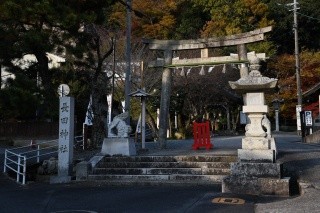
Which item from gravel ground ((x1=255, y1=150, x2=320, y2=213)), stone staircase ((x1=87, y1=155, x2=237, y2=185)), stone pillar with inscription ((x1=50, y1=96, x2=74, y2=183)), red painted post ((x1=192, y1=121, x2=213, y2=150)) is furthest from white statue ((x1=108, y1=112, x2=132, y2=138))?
gravel ground ((x1=255, y1=150, x2=320, y2=213))

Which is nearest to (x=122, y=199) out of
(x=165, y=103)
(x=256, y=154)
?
(x=256, y=154)

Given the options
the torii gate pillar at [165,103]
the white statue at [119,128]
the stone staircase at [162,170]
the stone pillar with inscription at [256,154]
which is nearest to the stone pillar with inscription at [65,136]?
the stone staircase at [162,170]

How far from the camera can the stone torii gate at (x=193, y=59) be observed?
57.1ft

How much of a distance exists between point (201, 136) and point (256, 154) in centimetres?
592

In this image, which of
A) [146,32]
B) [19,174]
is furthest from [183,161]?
[146,32]

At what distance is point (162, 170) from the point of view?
489 inches

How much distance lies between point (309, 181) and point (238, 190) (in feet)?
5.91

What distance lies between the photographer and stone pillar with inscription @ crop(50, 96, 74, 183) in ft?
42.2

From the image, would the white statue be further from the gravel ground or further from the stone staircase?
the gravel ground

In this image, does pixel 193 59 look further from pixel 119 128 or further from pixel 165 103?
pixel 119 128

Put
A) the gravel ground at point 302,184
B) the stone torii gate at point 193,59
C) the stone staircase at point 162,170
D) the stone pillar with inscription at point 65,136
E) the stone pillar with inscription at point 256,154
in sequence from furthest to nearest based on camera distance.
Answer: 1. the stone torii gate at point 193,59
2. the stone pillar with inscription at point 65,136
3. the stone staircase at point 162,170
4. the stone pillar with inscription at point 256,154
5. the gravel ground at point 302,184

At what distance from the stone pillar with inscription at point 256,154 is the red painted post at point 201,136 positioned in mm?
5510

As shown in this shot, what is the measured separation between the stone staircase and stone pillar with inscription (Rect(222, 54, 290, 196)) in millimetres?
1295

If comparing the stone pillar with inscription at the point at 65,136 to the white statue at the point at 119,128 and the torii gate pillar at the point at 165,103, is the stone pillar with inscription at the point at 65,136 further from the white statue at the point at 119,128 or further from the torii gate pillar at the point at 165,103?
the torii gate pillar at the point at 165,103
